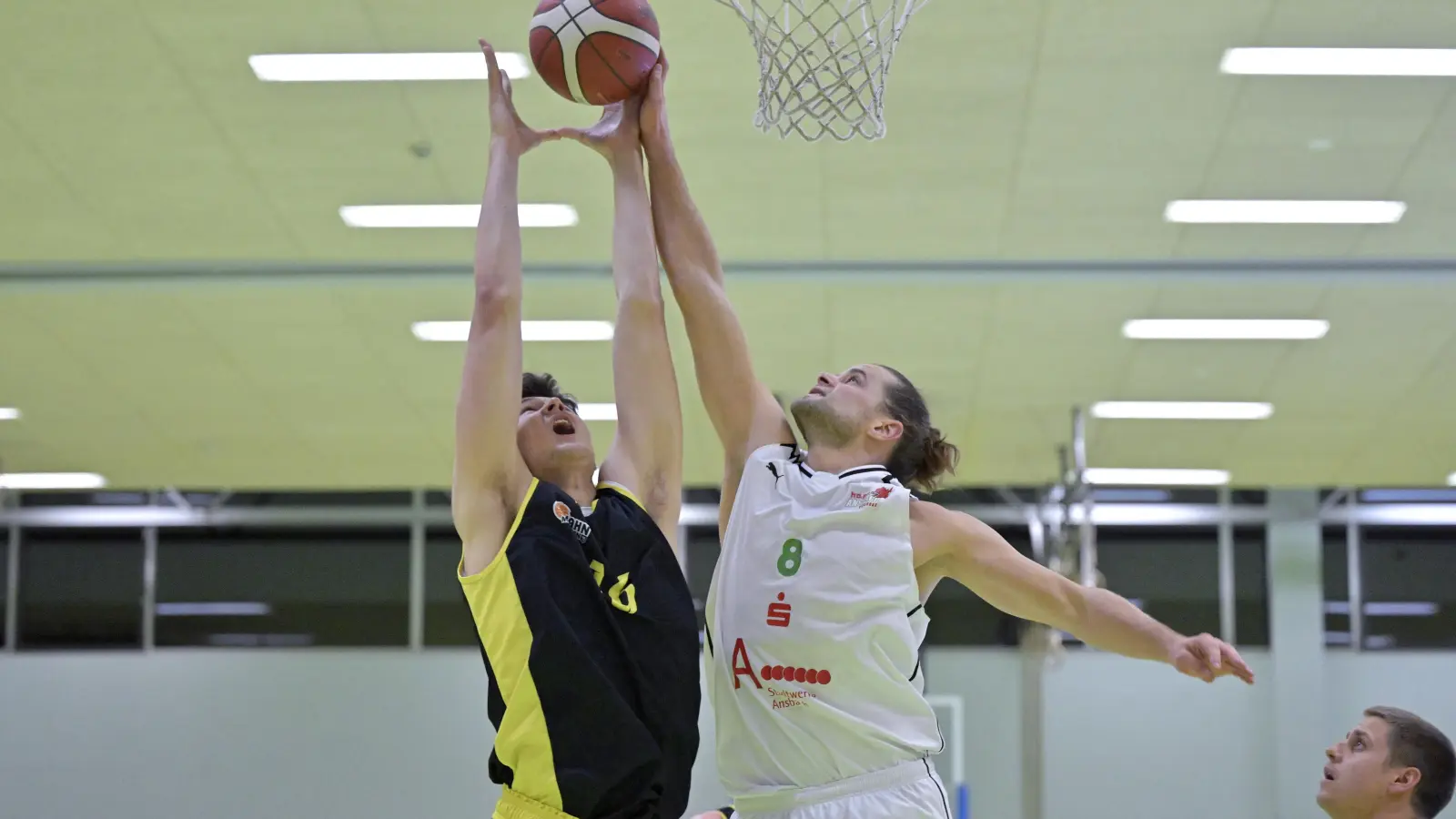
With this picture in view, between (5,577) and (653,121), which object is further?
(5,577)

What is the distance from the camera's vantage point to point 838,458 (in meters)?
4.42

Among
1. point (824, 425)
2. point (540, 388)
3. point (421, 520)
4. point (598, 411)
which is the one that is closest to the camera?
point (824, 425)

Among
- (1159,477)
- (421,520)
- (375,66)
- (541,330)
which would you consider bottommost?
(421,520)

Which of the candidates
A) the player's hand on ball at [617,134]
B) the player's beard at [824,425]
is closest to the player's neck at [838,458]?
the player's beard at [824,425]

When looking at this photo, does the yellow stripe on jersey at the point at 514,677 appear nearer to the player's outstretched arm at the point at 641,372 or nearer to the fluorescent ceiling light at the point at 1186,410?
the player's outstretched arm at the point at 641,372

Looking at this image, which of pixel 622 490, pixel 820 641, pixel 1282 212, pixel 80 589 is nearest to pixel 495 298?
pixel 622 490

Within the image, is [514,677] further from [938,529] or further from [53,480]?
[53,480]

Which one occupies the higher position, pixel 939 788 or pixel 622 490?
pixel 622 490

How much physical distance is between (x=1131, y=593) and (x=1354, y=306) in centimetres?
704

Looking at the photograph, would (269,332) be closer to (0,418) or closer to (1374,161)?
(0,418)

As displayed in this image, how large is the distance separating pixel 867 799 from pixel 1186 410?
1257 centimetres

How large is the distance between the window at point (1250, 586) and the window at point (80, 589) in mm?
13198

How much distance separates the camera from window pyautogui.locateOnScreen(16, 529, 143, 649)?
2027cm

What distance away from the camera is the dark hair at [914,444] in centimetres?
446
